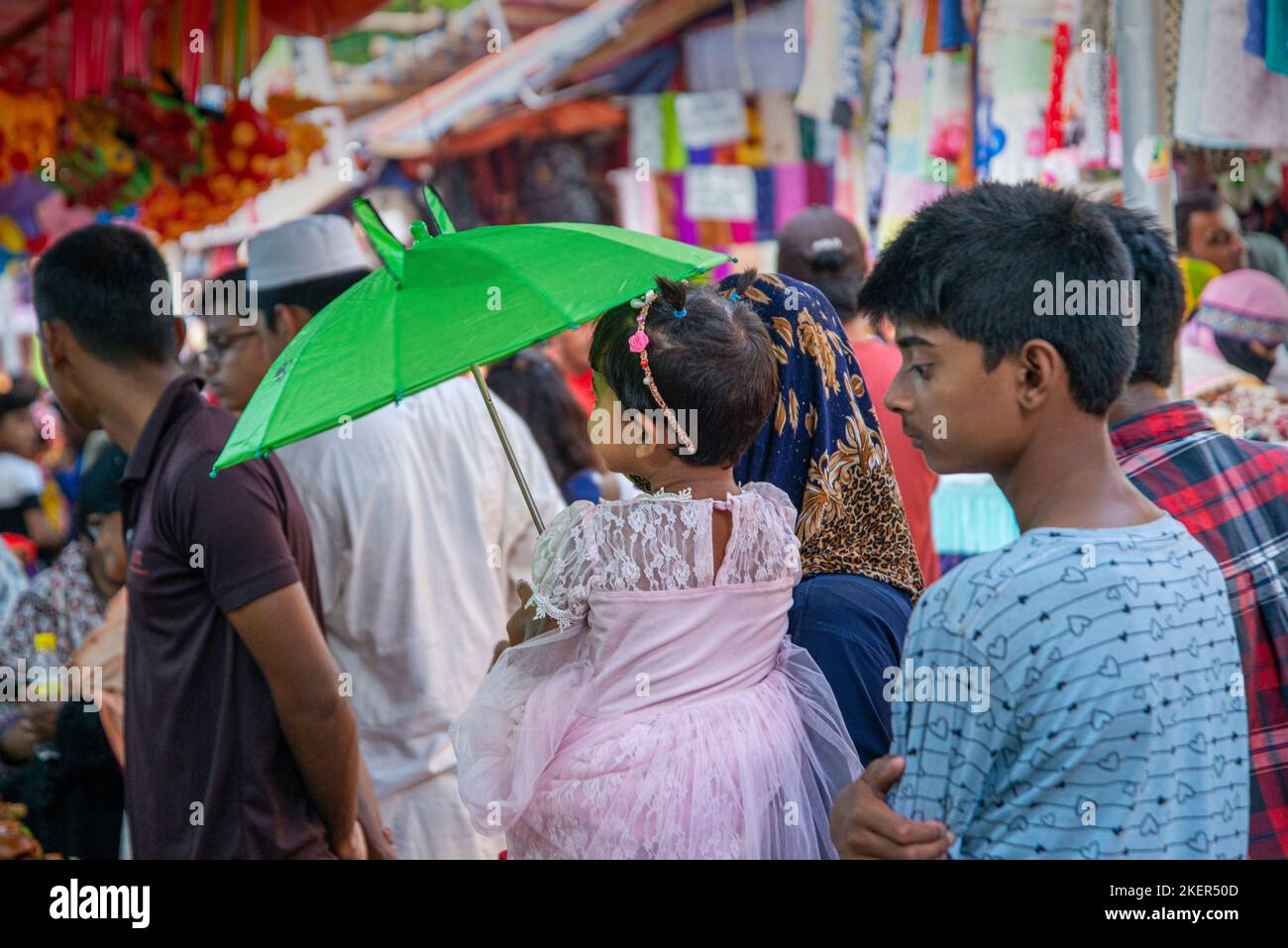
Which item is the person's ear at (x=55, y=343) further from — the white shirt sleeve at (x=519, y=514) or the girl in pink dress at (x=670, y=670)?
the girl in pink dress at (x=670, y=670)

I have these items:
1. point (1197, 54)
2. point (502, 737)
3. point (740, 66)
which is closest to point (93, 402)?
point (502, 737)

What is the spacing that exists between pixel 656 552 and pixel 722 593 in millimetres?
123

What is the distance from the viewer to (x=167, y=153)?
4.40 metres

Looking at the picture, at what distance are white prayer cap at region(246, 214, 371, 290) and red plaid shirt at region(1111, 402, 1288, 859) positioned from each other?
86.1 inches

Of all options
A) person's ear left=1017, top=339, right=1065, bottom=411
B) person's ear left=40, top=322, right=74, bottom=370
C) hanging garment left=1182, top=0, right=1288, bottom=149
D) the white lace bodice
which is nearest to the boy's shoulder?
person's ear left=1017, top=339, right=1065, bottom=411

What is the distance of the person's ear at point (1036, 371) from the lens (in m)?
1.62

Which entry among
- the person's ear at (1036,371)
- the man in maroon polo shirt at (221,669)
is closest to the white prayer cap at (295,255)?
the man in maroon polo shirt at (221,669)

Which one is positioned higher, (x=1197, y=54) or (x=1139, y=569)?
(x=1197, y=54)

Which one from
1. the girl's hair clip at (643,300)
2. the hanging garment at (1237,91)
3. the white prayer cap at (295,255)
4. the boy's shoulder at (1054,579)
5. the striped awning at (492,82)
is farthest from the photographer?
the striped awning at (492,82)

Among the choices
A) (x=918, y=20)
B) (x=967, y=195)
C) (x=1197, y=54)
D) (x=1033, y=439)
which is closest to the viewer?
(x=1033, y=439)

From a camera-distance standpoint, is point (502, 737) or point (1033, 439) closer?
point (1033, 439)
